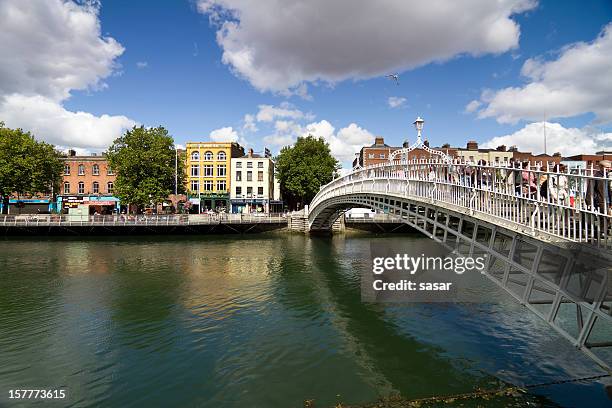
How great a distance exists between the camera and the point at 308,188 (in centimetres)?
5678

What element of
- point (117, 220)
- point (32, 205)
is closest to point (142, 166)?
point (117, 220)

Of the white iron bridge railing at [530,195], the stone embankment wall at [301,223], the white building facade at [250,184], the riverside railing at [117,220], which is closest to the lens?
the white iron bridge railing at [530,195]

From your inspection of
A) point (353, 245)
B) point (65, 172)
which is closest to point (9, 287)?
point (353, 245)

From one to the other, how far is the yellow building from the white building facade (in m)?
1.11

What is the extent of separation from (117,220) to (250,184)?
2375cm

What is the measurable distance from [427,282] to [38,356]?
1634 cm

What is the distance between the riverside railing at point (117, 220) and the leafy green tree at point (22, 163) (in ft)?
14.6

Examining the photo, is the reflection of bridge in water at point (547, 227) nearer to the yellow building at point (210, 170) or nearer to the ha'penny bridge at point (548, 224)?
the ha'penny bridge at point (548, 224)

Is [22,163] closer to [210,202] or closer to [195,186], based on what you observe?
[195,186]

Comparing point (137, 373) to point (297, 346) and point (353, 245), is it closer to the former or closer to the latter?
point (297, 346)

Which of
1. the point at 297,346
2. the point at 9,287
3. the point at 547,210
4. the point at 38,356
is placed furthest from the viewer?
the point at 9,287

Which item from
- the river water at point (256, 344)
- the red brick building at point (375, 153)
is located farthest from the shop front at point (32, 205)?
the red brick building at point (375, 153)

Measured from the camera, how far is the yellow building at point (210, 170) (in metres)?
61.5

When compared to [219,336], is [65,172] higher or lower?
higher
